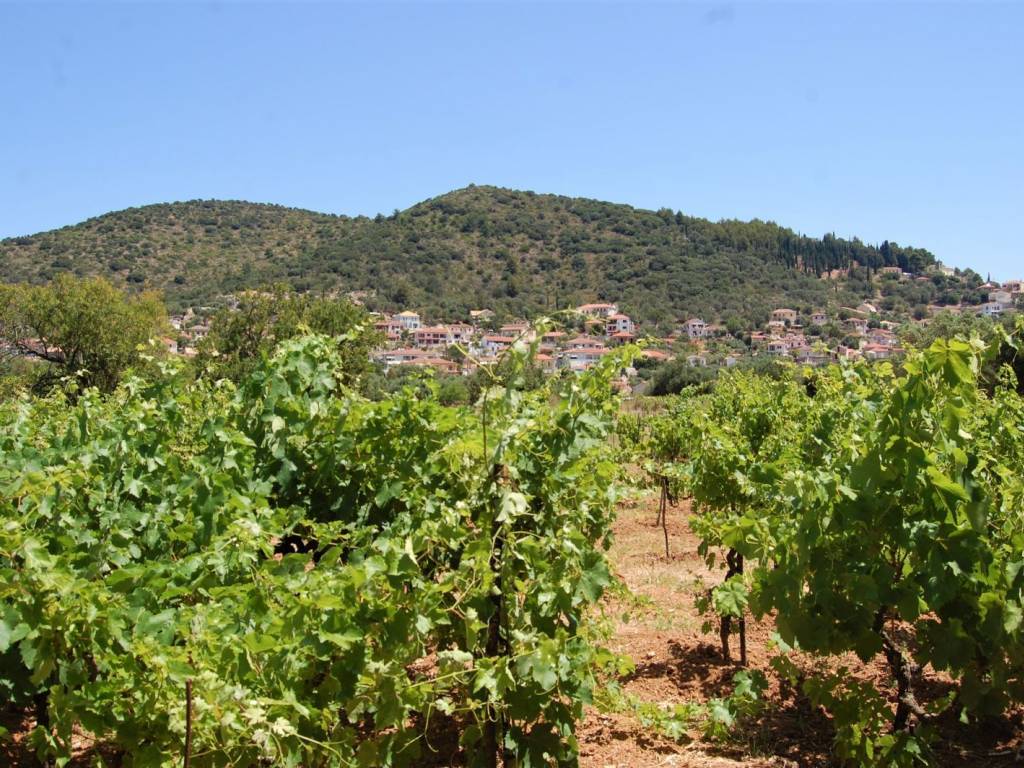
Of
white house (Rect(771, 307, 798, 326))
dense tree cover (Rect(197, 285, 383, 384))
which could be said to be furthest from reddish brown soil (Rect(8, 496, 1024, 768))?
white house (Rect(771, 307, 798, 326))

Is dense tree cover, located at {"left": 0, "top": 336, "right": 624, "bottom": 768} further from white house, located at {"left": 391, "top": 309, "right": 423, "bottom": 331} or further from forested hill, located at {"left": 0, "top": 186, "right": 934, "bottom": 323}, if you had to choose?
white house, located at {"left": 391, "top": 309, "right": 423, "bottom": 331}

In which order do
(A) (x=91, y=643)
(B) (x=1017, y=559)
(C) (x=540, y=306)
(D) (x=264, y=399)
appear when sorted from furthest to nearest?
(C) (x=540, y=306), (D) (x=264, y=399), (B) (x=1017, y=559), (A) (x=91, y=643)

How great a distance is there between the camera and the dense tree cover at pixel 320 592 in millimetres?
2275

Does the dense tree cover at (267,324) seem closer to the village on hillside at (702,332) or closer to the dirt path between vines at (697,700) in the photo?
the village on hillside at (702,332)

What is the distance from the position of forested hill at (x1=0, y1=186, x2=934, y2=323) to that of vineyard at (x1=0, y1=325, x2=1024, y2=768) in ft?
179

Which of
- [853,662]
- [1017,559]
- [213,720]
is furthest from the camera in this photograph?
[853,662]

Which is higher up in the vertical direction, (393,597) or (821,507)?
(821,507)

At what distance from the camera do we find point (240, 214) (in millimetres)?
86250

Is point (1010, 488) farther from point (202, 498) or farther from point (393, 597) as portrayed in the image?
point (202, 498)

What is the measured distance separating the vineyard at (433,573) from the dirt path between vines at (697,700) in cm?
9

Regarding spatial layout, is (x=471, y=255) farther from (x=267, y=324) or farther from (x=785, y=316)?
(x=267, y=324)

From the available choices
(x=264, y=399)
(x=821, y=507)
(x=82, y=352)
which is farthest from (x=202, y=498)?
(x=82, y=352)

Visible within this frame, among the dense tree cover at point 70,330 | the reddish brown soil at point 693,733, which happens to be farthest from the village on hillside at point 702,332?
the reddish brown soil at point 693,733

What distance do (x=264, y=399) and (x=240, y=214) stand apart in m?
89.2
